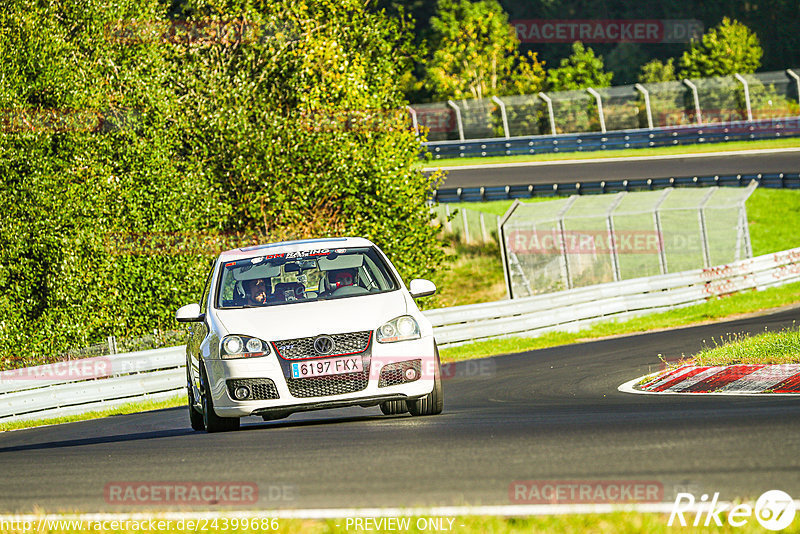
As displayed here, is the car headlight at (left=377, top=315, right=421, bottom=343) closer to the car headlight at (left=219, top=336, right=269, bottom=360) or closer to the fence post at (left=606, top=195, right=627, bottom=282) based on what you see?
the car headlight at (left=219, top=336, right=269, bottom=360)

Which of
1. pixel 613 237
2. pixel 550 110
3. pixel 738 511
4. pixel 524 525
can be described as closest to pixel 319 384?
pixel 524 525

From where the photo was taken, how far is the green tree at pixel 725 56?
65.5 m

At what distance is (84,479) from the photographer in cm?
719

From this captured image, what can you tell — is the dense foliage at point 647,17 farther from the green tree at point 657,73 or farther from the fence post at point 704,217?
the fence post at point 704,217

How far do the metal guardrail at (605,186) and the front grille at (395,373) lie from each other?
29939 mm

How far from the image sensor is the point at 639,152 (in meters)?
48.4

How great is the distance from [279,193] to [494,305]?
701 cm

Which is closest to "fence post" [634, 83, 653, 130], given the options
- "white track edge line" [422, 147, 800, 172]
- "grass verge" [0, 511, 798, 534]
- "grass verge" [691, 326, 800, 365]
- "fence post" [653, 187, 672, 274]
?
"white track edge line" [422, 147, 800, 172]

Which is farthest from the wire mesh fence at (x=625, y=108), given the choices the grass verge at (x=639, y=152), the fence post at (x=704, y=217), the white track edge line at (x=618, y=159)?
the fence post at (x=704, y=217)

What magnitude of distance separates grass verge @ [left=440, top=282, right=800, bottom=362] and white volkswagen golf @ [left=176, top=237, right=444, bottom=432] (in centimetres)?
1070

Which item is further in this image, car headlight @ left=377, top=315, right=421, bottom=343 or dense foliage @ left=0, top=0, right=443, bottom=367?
dense foliage @ left=0, top=0, right=443, bottom=367

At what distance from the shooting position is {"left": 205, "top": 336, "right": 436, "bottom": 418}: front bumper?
8.76m

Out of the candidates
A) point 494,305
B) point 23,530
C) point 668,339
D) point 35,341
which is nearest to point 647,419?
point 23,530

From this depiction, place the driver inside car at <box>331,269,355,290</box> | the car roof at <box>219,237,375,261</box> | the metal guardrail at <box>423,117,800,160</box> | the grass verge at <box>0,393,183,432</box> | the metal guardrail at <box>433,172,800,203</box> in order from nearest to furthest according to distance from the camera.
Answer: the driver inside car at <box>331,269,355,290</box> → the car roof at <box>219,237,375,261</box> → the grass verge at <box>0,393,183,432</box> → the metal guardrail at <box>433,172,800,203</box> → the metal guardrail at <box>423,117,800,160</box>
